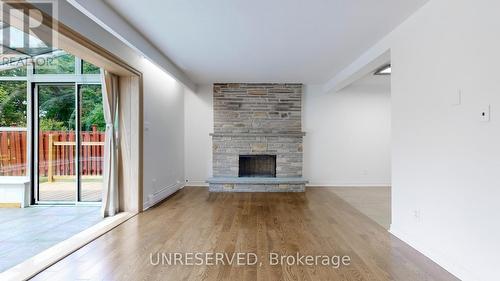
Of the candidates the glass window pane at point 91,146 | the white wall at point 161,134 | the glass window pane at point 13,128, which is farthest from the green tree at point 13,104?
the white wall at point 161,134

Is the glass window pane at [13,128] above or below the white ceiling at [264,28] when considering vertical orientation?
below

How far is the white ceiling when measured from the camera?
8.86ft

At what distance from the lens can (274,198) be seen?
541cm

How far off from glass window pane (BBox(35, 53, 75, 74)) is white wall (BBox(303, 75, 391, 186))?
477cm

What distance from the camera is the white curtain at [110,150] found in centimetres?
392

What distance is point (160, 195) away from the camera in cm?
→ 508

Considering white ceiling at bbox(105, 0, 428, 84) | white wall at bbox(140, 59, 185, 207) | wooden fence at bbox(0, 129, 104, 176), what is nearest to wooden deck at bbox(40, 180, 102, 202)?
wooden fence at bbox(0, 129, 104, 176)

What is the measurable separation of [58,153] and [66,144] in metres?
0.21

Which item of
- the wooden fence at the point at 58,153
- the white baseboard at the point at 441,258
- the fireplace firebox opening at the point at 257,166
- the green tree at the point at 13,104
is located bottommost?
the white baseboard at the point at 441,258

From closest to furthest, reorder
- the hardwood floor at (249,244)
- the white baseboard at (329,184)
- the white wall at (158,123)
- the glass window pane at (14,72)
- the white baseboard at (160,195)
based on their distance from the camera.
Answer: the hardwood floor at (249,244) < the white wall at (158,123) < the glass window pane at (14,72) < the white baseboard at (160,195) < the white baseboard at (329,184)

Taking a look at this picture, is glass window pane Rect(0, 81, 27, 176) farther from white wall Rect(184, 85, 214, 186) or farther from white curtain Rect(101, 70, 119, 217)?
white wall Rect(184, 85, 214, 186)

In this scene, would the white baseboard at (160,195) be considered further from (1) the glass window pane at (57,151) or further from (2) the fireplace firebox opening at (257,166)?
Result: (2) the fireplace firebox opening at (257,166)

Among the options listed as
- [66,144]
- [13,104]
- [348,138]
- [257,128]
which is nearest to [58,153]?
[66,144]

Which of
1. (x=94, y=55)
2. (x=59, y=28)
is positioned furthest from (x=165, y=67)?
(x=59, y=28)
